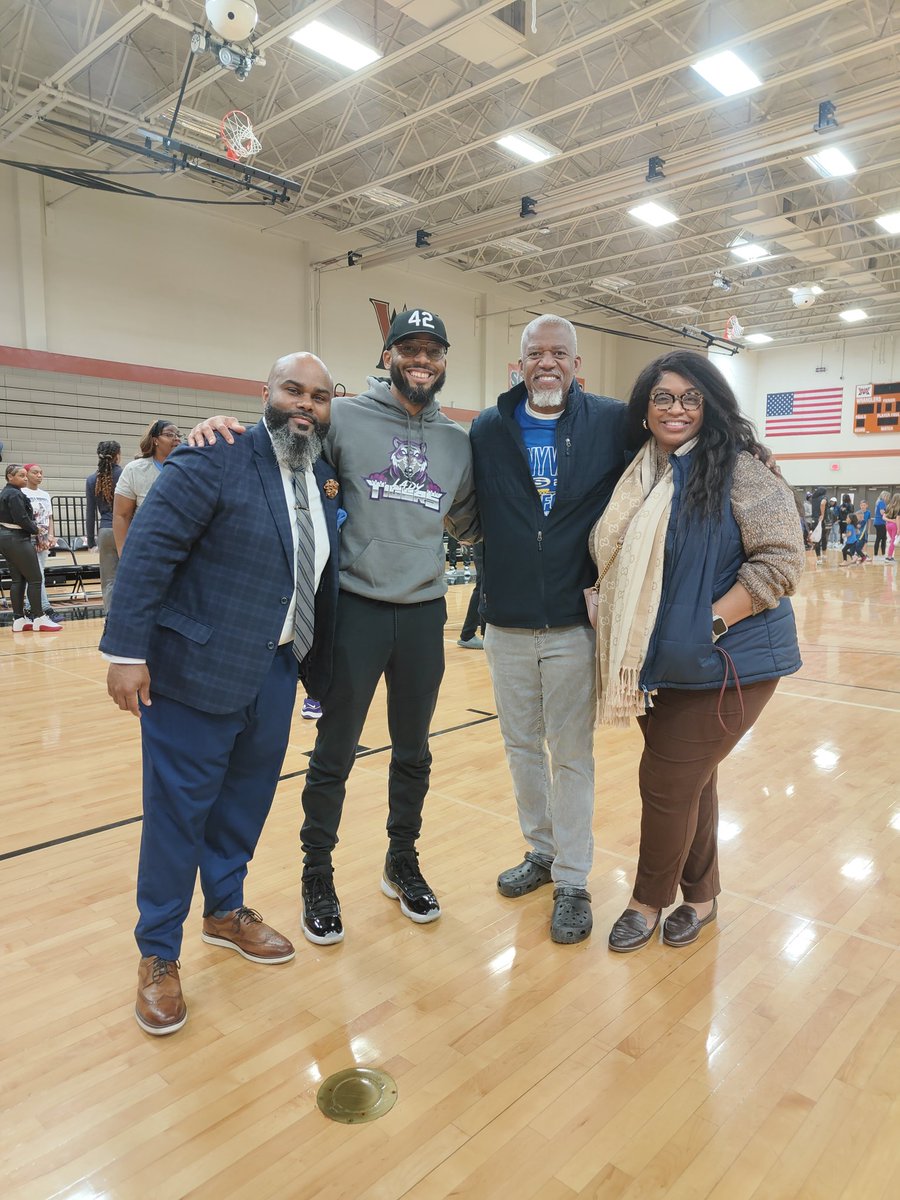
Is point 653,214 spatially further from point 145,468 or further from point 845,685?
point 145,468

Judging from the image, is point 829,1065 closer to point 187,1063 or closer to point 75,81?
point 187,1063

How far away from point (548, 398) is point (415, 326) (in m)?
0.42

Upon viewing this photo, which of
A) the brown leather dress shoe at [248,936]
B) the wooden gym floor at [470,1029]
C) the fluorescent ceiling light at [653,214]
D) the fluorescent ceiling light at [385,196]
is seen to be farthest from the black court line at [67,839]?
the fluorescent ceiling light at [653,214]

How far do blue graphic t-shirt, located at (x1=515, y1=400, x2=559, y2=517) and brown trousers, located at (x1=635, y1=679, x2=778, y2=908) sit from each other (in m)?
0.63

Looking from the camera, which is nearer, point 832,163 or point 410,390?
point 410,390

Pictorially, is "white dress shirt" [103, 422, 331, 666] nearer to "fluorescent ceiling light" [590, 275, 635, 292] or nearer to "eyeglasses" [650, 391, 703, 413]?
"eyeglasses" [650, 391, 703, 413]

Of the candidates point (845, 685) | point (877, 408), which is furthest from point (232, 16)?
point (877, 408)

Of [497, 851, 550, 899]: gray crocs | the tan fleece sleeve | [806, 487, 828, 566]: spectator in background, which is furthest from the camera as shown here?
[806, 487, 828, 566]: spectator in background

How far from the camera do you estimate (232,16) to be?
16.8ft

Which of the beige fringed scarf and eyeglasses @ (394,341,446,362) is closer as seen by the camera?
the beige fringed scarf

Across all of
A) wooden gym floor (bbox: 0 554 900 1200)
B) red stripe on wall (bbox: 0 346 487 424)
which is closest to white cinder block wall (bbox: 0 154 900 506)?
red stripe on wall (bbox: 0 346 487 424)

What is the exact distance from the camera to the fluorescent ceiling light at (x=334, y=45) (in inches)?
292

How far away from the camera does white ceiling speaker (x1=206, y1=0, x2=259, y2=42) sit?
5.06 m

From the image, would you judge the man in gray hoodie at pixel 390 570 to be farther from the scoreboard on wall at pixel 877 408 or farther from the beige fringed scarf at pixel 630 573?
the scoreboard on wall at pixel 877 408
